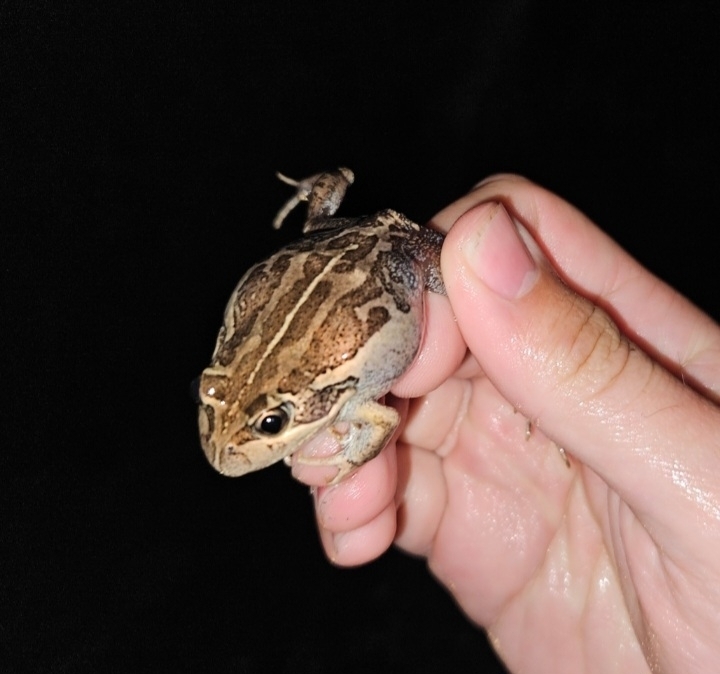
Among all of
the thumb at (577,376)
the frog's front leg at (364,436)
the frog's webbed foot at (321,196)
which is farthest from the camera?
the frog's webbed foot at (321,196)

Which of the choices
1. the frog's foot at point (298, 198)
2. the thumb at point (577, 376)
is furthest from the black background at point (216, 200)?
the thumb at point (577, 376)

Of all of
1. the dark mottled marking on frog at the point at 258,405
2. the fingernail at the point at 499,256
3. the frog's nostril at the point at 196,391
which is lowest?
the frog's nostril at the point at 196,391

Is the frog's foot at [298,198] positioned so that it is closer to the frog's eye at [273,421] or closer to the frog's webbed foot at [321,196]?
the frog's webbed foot at [321,196]

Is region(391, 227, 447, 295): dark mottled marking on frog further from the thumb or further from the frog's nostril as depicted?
the frog's nostril

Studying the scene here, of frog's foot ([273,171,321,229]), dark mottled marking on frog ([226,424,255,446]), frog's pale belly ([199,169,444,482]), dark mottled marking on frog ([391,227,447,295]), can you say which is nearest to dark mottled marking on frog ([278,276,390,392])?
frog's pale belly ([199,169,444,482])

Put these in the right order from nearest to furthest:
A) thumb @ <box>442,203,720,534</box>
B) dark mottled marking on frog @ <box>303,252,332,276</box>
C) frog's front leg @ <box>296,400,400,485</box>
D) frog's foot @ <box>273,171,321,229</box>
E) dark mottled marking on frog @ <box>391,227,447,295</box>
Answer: thumb @ <box>442,203,720,534</box> < dark mottled marking on frog @ <box>303,252,332,276</box> < frog's front leg @ <box>296,400,400,485</box> < dark mottled marking on frog @ <box>391,227,447,295</box> < frog's foot @ <box>273,171,321,229</box>

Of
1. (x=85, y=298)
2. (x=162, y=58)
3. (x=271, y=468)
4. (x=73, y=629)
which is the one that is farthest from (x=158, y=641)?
(x=162, y=58)

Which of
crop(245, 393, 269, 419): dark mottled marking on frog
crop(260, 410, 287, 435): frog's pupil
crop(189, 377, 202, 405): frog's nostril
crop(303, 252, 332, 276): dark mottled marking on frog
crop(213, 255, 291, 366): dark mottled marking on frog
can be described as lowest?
crop(189, 377, 202, 405): frog's nostril
